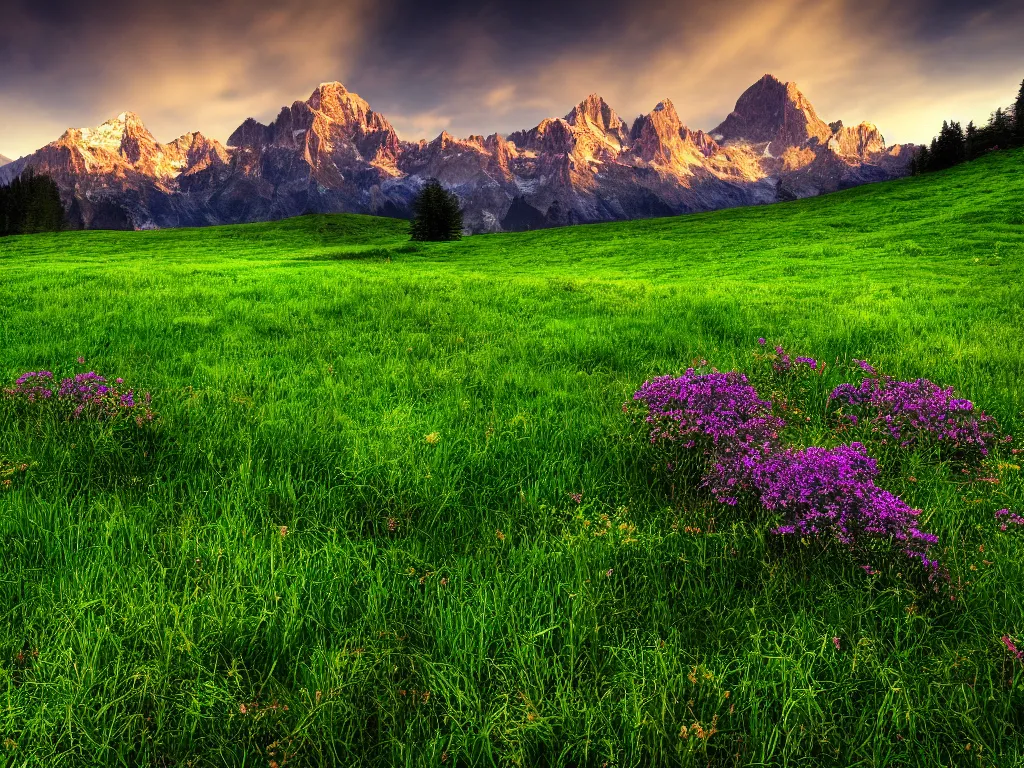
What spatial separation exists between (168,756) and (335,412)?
11.0ft

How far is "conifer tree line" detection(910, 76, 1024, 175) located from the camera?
234 feet

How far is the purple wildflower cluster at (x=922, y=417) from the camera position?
14.0 feet

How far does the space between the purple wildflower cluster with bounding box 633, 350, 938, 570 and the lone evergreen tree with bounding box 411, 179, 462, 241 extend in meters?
60.3

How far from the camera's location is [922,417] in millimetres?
4449

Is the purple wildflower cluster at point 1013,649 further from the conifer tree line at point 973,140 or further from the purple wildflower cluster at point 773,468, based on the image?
the conifer tree line at point 973,140

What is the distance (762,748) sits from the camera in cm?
187

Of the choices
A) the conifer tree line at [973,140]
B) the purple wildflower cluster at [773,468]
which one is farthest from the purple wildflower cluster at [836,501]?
the conifer tree line at [973,140]

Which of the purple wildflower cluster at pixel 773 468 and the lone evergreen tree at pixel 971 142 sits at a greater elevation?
the lone evergreen tree at pixel 971 142

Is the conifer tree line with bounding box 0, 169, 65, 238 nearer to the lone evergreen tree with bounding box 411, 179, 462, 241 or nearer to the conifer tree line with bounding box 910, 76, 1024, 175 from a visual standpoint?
the lone evergreen tree with bounding box 411, 179, 462, 241

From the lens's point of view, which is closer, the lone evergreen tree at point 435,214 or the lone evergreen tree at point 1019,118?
the lone evergreen tree at point 435,214

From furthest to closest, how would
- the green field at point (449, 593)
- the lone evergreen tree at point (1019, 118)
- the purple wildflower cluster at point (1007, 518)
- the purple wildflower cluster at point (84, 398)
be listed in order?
the lone evergreen tree at point (1019, 118) → the purple wildflower cluster at point (84, 398) → the purple wildflower cluster at point (1007, 518) → the green field at point (449, 593)

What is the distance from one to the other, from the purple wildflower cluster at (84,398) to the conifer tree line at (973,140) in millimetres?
98551

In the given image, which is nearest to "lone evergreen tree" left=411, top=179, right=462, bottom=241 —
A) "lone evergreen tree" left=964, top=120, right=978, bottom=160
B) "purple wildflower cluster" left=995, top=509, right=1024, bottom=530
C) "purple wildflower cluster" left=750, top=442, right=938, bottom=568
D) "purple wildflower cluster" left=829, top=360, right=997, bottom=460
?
"purple wildflower cluster" left=829, top=360, right=997, bottom=460

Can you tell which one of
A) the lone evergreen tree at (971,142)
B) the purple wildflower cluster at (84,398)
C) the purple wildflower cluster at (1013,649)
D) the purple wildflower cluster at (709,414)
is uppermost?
the lone evergreen tree at (971,142)
